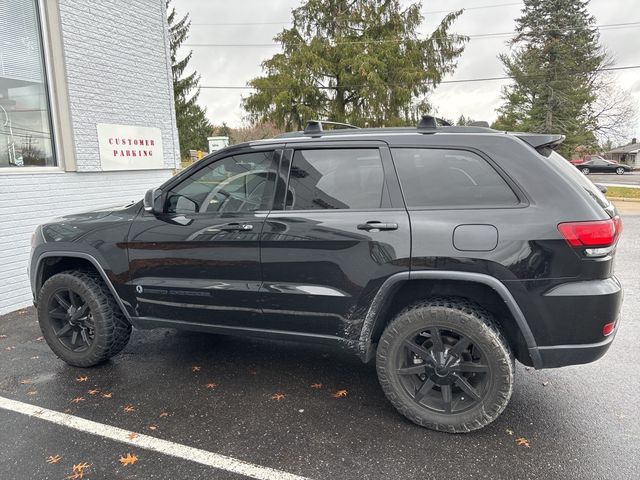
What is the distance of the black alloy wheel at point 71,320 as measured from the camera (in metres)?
3.86

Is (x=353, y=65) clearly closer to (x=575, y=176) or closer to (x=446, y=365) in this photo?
(x=575, y=176)

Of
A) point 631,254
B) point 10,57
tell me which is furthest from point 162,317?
point 631,254

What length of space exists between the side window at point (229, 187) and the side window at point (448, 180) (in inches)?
36.2

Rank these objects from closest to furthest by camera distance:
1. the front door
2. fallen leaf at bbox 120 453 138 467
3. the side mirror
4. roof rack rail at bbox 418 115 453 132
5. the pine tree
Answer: fallen leaf at bbox 120 453 138 467
roof rack rail at bbox 418 115 453 132
the front door
the side mirror
the pine tree

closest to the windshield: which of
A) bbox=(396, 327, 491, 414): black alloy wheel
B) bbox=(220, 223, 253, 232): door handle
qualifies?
bbox=(396, 327, 491, 414): black alloy wheel

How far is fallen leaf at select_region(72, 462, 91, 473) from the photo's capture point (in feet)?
8.50

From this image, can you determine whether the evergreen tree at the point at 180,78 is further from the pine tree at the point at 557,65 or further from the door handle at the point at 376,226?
the door handle at the point at 376,226

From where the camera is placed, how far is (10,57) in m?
5.59

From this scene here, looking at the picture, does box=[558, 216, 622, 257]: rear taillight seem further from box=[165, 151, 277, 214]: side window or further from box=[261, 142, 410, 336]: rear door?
box=[165, 151, 277, 214]: side window

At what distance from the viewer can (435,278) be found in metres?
2.75

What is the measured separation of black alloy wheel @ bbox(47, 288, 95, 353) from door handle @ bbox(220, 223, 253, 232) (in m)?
1.48

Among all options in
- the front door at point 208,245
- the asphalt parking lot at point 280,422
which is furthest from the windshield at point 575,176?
the front door at point 208,245

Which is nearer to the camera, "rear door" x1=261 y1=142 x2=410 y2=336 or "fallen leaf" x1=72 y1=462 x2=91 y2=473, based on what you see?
"fallen leaf" x1=72 y1=462 x2=91 y2=473

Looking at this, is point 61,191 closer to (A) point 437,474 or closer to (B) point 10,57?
(B) point 10,57
